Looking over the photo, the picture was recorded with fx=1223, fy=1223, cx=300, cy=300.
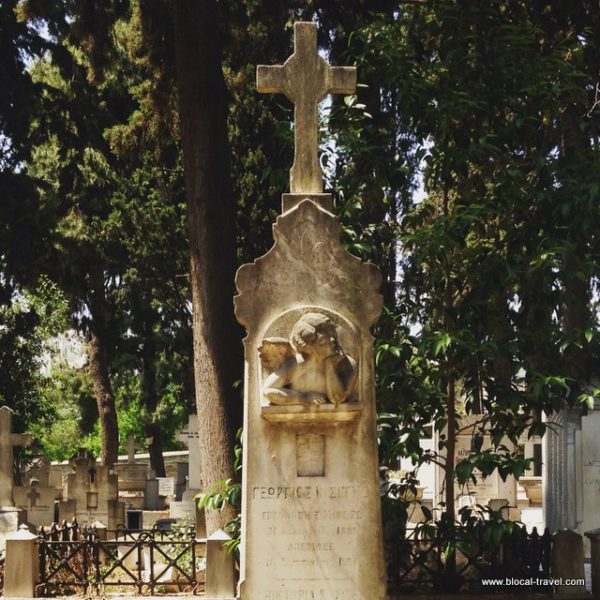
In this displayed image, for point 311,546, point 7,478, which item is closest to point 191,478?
point 7,478

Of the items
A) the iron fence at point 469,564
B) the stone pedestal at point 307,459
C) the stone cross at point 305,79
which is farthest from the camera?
the iron fence at point 469,564

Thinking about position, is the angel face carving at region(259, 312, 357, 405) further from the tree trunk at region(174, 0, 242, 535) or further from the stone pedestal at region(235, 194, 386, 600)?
the tree trunk at region(174, 0, 242, 535)

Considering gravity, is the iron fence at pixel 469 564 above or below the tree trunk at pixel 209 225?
below

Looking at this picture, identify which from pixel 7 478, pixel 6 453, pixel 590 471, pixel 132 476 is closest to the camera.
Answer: pixel 590 471

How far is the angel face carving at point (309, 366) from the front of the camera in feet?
24.4

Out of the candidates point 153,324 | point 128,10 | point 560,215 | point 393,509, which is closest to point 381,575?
point 393,509

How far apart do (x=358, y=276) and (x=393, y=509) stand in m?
3.08

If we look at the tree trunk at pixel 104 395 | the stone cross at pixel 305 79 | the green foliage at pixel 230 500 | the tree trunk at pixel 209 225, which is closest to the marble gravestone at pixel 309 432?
the stone cross at pixel 305 79

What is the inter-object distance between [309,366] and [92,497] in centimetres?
1382

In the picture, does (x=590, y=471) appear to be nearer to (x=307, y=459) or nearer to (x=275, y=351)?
(x=307, y=459)

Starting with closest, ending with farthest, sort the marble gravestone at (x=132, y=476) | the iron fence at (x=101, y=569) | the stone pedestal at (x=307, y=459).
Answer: the stone pedestal at (x=307, y=459) < the iron fence at (x=101, y=569) < the marble gravestone at (x=132, y=476)

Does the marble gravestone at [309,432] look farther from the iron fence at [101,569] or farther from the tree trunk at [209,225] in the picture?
the tree trunk at [209,225]

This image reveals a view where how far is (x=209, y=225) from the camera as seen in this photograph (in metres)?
12.7

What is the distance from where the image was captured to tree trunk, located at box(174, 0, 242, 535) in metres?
12.4
